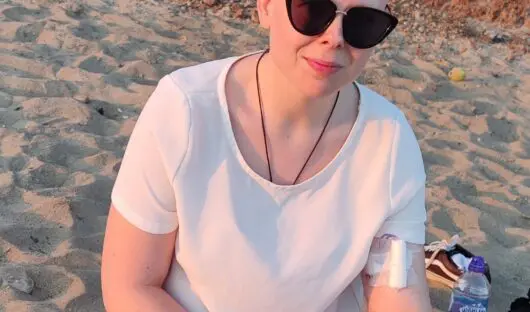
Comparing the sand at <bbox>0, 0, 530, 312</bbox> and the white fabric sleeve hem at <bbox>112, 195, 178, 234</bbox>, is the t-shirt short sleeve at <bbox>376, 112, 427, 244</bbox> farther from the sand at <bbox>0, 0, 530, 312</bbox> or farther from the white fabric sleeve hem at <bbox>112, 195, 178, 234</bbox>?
the sand at <bbox>0, 0, 530, 312</bbox>

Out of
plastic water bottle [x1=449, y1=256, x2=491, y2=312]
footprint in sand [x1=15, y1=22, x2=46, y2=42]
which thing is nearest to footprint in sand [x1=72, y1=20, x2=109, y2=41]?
footprint in sand [x1=15, y1=22, x2=46, y2=42]

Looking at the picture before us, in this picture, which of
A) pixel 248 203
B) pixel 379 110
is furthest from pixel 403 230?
pixel 248 203

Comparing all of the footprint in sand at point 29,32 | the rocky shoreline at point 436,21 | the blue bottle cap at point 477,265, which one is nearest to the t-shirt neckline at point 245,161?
the blue bottle cap at point 477,265

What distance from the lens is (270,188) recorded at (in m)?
1.94

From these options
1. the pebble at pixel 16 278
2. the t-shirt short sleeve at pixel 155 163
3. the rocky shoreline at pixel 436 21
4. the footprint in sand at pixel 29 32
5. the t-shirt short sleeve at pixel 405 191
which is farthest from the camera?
the rocky shoreline at pixel 436 21

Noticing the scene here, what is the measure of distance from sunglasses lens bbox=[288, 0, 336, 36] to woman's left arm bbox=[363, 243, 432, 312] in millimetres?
632

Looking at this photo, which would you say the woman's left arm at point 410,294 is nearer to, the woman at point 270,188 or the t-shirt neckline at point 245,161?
the woman at point 270,188

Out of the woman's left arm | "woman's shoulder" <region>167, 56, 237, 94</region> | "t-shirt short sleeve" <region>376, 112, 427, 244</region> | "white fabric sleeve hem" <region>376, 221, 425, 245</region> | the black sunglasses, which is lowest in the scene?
the woman's left arm

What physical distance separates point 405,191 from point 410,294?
0.90 feet

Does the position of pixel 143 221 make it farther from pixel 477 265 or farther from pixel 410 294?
pixel 477 265

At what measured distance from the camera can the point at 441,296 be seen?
340 centimetres

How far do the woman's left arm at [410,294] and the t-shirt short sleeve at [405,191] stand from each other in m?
0.05

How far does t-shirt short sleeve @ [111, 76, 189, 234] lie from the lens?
6.16 ft

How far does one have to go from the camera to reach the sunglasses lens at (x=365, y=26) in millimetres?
1782
